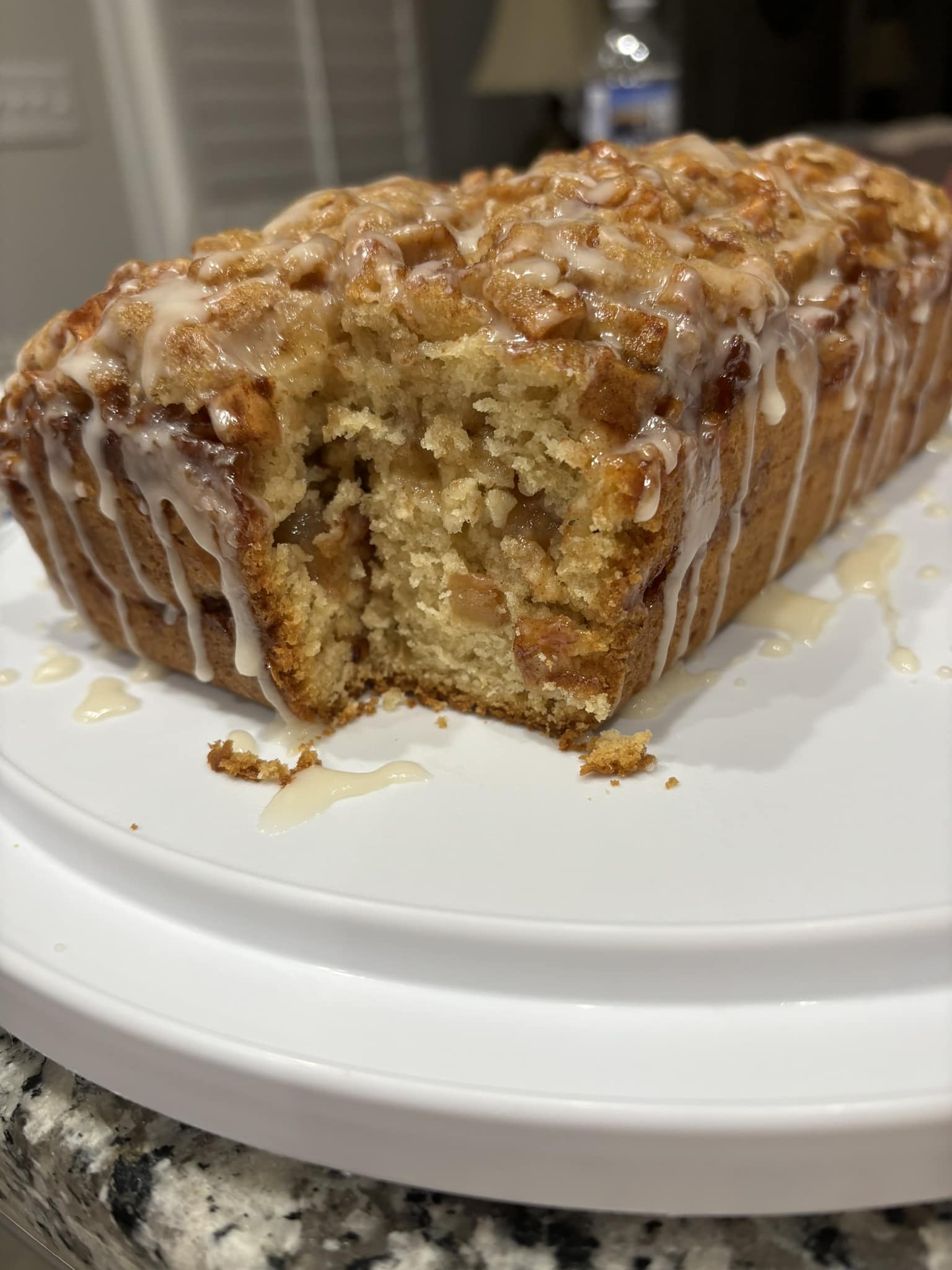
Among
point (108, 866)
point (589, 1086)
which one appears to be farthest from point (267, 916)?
point (589, 1086)

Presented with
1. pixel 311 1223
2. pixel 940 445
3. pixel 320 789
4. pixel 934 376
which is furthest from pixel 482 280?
pixel 940 445

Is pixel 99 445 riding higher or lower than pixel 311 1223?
higher

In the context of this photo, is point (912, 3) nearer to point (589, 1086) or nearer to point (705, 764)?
point (705, 764)

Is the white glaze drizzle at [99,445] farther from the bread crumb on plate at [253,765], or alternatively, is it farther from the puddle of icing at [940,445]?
the puddle of icing at [940,445]

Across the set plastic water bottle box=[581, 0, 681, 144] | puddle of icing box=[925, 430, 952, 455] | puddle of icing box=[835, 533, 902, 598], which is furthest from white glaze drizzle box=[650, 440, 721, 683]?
plastic water bottle box=[581, 0, 681, 144]

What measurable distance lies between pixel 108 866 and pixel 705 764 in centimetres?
75

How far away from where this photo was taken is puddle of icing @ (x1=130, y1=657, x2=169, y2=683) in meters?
1.52

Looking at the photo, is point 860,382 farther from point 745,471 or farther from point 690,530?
point 690,530

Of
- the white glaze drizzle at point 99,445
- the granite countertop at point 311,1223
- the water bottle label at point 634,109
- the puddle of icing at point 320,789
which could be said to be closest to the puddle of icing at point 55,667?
the white glaze drizzle at point 99,445

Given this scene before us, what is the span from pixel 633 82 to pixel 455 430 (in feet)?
18.8

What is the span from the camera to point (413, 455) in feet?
4.46

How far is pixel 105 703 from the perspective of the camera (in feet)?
4.77

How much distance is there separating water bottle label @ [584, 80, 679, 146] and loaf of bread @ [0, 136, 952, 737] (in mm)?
4906

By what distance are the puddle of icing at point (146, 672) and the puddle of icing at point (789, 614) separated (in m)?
0.93
